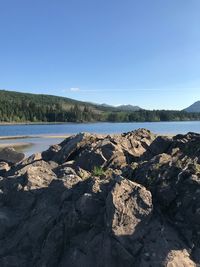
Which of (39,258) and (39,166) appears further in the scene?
(39,166)

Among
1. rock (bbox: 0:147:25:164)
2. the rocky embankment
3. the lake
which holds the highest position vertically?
the rocky embankment

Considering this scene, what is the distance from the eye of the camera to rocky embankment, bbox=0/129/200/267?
7840 mm

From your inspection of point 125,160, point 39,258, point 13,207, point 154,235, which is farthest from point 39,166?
point 154,235

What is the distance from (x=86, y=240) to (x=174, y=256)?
1.83 metres

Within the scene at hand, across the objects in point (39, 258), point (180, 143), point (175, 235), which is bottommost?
point (39, 258)

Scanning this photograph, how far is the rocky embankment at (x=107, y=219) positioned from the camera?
7.84m

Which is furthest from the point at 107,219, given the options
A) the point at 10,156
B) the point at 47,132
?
the point at 47,132

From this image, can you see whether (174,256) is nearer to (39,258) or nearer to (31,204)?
(39,258)

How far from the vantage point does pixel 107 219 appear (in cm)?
828

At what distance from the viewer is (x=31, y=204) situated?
33.8ft

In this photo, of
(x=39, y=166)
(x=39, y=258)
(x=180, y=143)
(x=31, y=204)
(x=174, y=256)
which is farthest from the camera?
(x=180, y=143)

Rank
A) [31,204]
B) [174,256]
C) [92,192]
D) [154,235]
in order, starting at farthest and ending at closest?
[31,204] → [92,192] → [154,235] → [174,256]

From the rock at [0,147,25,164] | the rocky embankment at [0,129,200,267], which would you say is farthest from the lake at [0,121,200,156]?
the rocky embankment at [0,129,200,267]

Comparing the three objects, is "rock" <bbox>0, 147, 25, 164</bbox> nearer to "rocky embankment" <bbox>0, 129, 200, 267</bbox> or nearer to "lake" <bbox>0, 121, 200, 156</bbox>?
"rocky embankment" <bbox>0, 129, 200, 267</bbox>
